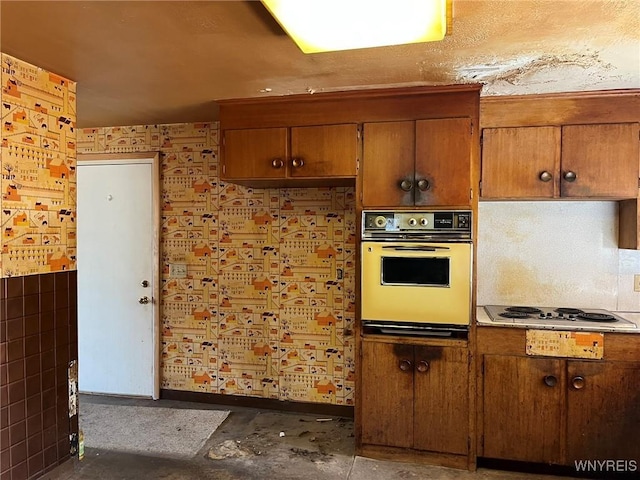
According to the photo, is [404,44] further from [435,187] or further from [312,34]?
[435,187]

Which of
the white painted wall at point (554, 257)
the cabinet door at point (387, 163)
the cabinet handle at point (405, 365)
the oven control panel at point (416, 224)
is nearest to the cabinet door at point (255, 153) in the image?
the cabinet door at point (387, 163)

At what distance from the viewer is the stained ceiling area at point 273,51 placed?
1.72 m

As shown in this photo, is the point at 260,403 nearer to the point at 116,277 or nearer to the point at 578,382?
the point at 116,277

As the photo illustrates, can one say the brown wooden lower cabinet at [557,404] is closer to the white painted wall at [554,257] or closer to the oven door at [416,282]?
the oven door at [416,282]

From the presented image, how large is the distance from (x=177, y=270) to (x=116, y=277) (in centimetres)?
56

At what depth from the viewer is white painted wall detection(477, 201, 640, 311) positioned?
3033 millimetres

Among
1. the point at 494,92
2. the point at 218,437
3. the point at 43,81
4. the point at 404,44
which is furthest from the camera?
the point at 218,437

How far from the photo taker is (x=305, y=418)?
11.2 feet

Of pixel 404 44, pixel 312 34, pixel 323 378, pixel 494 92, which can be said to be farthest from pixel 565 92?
pixel 323 378

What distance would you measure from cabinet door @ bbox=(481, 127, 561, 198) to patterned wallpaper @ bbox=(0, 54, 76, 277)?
2532 millimetres

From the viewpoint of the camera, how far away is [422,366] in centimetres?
268

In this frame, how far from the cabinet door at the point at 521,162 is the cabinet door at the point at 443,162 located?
Result: 0.28m

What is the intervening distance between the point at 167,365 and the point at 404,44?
3.15 meters

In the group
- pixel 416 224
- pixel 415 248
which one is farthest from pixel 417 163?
pixel 415 248
